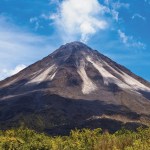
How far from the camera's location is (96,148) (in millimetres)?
49438

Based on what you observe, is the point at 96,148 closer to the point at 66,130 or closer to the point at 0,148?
the point at 0,148

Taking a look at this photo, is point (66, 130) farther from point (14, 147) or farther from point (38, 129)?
point (14, 147)

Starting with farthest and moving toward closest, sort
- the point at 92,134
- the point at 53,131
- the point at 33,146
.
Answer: the point at 53,131 → the point at 92,134 → the point at 33,146

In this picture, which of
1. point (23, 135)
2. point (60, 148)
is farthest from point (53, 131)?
point (60, 148)

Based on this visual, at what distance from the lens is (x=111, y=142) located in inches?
1943

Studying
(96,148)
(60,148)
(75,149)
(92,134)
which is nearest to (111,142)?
(96,148)

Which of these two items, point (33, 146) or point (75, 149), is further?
point (33, 146)

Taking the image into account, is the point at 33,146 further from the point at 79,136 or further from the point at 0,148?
the point at 79,136

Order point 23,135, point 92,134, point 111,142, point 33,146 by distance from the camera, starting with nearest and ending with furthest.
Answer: point 111,142 < point 33,146 < point 92,134 < point 23,135

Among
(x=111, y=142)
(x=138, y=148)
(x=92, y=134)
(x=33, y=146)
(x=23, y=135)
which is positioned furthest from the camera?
(x=23, y=135)

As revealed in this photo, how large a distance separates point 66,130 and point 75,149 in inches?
5046

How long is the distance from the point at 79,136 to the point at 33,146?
100 ft

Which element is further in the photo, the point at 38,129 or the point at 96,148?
the point at 38,129

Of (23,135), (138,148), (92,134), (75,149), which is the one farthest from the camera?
(23,135)
